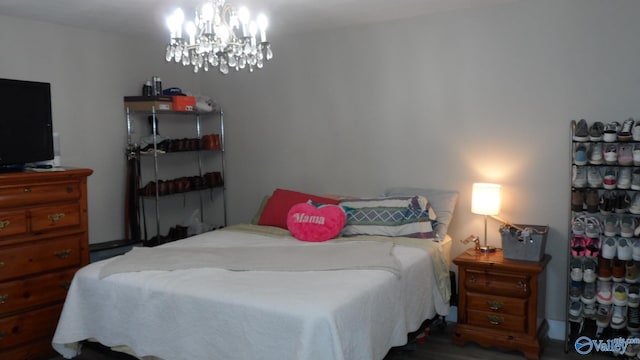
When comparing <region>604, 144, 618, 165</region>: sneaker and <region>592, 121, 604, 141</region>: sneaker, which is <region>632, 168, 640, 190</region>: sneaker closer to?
<region>604, 144, 618, 165</region>: sneaker

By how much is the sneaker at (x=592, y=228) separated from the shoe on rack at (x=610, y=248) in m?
0.07

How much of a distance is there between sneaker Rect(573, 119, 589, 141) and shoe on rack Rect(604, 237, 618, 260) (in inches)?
24.8

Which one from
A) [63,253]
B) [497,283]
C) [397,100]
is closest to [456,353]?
[497,283]

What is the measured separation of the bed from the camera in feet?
7.72

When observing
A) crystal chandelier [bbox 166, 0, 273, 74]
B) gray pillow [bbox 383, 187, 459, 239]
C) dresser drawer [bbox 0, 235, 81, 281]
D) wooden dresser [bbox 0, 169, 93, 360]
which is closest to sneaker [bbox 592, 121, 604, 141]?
gray pillow [bbox 383, 187, 459, 239]

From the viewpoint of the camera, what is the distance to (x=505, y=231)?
3473 mm

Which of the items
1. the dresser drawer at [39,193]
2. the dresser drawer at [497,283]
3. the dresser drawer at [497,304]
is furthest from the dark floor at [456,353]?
the dresser drawer at [39,193]

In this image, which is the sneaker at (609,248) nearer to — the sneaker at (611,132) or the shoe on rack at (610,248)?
the shoe on rack at (610,248)

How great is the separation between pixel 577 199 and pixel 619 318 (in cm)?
75

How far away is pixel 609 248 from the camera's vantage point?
325 centimetres

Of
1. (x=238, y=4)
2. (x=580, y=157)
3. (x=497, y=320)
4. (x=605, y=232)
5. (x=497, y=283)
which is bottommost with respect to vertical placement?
(x=497, y=320)

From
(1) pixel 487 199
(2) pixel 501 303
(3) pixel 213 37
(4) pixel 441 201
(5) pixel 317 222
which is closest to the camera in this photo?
(3) pixel 213 37

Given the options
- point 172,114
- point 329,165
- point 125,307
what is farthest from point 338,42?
point 125,307

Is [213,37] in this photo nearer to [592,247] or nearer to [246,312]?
[246,312]
